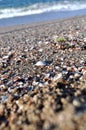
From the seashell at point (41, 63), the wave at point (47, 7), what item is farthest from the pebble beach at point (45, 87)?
the wave at point (47, 7)

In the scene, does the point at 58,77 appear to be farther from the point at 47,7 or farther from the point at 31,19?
the point at 47,7

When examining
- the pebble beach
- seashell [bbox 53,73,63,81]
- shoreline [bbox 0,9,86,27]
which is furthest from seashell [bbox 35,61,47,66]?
shoreline [bbox 0,9,86,27]

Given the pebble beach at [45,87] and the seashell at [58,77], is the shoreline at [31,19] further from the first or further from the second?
the seashell at [58,77]

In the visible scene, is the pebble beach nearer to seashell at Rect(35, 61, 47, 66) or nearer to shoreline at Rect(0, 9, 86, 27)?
seashell at Rect(35, 61, 47, 66)

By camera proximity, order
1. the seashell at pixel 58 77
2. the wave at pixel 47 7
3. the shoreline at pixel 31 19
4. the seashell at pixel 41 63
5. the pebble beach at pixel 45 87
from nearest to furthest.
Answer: the pebble beach at pixel 45 87
the seashell at pixel 58 77
the seashell at pixel 41 63
the shoreline at pixel 31 19
the wave at pixel 47 7

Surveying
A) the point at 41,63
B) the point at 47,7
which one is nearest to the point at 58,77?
the point at 41,63

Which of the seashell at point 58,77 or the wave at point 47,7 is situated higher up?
the seashell at point 58,77

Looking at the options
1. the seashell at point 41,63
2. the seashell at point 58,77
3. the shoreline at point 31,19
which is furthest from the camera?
the shoreline at point 31,19

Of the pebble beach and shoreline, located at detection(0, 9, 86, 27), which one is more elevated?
the pebble beach

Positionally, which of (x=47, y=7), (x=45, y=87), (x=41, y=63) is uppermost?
(x=45, y=87)

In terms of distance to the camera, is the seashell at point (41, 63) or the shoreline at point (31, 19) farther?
the shoreline at point (31, 19)
